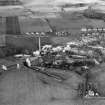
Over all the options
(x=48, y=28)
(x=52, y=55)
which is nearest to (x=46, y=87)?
(x=52, y=55)

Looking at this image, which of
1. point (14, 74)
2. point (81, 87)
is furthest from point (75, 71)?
point (14, 74)

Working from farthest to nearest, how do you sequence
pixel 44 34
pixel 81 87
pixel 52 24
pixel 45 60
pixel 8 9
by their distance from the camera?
pixel 8 9, pixel 52 24, pixel 44 34, pixel 45 60, pixel 81 87

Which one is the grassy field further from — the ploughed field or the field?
the ploughed field

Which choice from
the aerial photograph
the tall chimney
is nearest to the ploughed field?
the aerial photograph

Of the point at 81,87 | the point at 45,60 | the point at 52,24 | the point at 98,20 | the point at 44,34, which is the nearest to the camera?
the point at 81,87

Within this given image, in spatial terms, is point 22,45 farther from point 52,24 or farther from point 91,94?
point 91,94

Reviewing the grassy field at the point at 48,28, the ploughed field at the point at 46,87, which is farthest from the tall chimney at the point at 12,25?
the ploughed field at the point at 46,87

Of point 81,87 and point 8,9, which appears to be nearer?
point 81,87

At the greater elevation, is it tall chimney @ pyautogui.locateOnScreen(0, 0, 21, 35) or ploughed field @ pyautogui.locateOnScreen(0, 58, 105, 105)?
tall chimney @ pyautogui.locateOnScreen(0, 0, 21, 35)

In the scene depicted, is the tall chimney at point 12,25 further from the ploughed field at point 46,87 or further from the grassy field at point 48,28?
the ploughed field at point 46,87
